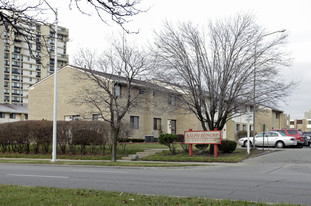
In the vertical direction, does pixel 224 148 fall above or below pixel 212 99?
below

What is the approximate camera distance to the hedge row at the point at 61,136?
90.4 ft

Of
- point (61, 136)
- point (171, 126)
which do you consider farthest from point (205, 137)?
point (171, 126)

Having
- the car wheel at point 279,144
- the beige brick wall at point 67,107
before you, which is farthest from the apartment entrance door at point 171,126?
the car wheel at point 279,144

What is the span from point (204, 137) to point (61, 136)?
11.1m

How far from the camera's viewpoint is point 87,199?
7879 mm

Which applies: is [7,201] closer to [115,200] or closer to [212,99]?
[115,200]

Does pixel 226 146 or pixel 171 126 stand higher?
pixel 171 126

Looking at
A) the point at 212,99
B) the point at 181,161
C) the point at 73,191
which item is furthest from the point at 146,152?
the point at 73,191

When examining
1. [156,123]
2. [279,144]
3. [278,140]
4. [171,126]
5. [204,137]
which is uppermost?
[156,123]

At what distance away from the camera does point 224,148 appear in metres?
24.8

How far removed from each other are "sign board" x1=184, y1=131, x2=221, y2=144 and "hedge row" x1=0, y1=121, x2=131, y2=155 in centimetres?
514

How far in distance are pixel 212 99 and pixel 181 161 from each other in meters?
4.28

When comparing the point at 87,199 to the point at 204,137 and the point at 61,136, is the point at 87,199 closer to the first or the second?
the point at 204,137

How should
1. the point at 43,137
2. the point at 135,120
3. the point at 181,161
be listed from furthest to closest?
the point at 135,120 → the point at 43,137 → the point at 181,161
